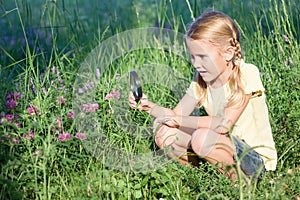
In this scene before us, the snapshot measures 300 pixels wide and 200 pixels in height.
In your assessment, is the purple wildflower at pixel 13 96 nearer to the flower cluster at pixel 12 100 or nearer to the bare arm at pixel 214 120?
the flower cluster at pixel 12 100

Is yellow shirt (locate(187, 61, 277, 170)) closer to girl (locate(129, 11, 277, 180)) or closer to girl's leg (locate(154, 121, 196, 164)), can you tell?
girl (locate(129, 11, 277, 180))

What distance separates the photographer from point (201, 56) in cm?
324

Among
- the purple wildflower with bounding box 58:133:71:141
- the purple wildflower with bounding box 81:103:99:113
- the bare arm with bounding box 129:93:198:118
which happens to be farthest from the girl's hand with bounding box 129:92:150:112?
the purple wildflower with bounding box 58:133:71:141

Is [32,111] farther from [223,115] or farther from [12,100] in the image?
[223,115]

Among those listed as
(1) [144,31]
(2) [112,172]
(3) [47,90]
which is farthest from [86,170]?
(1) [144,31]

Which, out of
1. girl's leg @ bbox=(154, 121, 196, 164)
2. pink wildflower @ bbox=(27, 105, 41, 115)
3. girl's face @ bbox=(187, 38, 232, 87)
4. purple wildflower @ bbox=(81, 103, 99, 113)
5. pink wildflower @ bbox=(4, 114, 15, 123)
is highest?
girl's face @ bbox=(187, 38, 232, 87)

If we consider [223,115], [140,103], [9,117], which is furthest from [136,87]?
[9,117]

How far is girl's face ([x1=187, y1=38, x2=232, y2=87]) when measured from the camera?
3225 millimetres

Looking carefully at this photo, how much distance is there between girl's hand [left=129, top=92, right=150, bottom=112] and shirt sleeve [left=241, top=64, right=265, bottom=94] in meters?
0.55

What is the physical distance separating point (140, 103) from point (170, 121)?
204 millimetres

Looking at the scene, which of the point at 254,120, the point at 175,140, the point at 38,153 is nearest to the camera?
the point at 38,153

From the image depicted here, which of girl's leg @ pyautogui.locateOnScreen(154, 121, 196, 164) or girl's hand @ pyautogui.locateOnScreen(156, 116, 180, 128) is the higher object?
girl's hand @ pyautogui.locateOnScreen(156, 116, 180, 128)

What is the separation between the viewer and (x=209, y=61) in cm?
325

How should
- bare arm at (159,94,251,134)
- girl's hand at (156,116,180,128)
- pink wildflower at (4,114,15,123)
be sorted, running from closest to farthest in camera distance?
pink wildflower at (4,114,15,123) < bare arm at (159,94,251,134) < girl's hand at (156,116,180,128)
